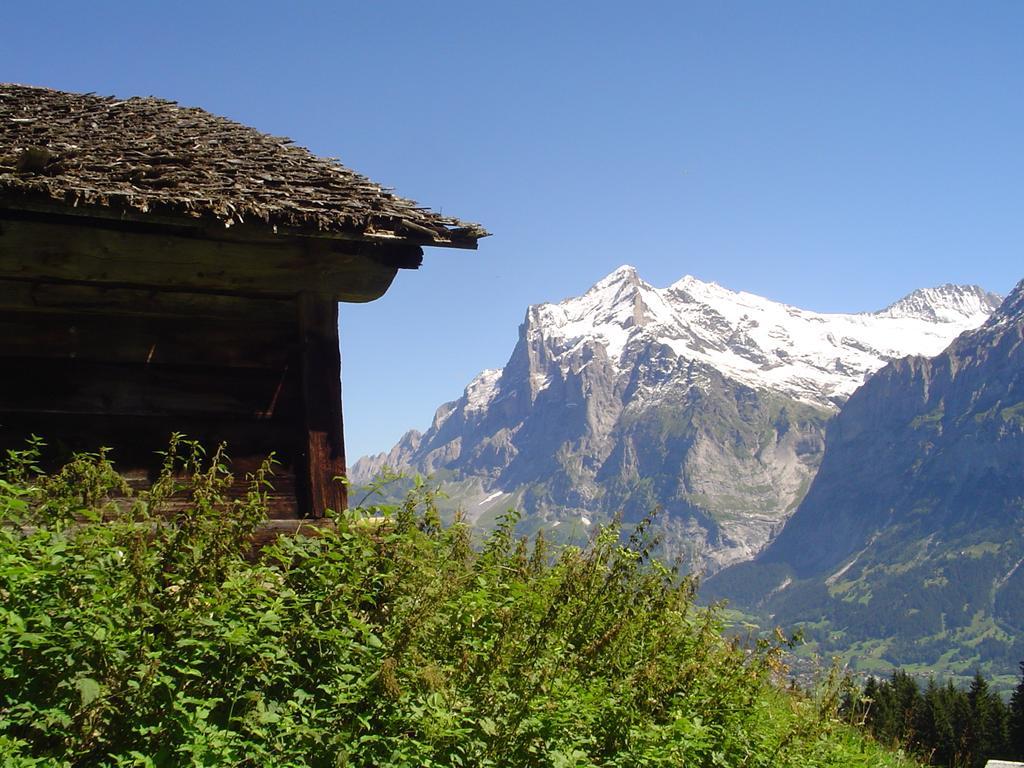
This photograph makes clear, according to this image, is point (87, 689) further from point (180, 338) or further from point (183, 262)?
point (183, 262)

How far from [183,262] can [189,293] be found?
0.32 metres

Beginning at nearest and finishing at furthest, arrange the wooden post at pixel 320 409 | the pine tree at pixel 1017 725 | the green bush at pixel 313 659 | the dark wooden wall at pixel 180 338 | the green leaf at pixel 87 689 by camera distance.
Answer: the green leaf at pixel 87 689
the green bush at pixel 313 659
the dark wooden wall at pixel 180 338
the wooden post at pixel 320 409
the pine tree at pixel 1017 725

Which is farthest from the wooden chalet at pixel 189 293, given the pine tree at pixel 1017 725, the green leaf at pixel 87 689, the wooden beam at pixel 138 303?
the pine tree at pixel 1017 725

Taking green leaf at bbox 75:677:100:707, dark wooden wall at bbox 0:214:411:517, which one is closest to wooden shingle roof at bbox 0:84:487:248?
dark wooden wall at bbox 0:214:411:517

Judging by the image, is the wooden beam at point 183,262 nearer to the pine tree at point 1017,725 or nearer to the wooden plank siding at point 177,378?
the wooden plank siding at point 177,378

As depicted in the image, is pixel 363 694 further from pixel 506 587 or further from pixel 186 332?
pixel 186 332

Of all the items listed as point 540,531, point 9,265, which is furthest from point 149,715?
point 9,265

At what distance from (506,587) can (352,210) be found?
11.6 ft

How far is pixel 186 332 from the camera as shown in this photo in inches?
324

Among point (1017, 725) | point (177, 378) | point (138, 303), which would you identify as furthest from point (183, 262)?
point (1017, 725)

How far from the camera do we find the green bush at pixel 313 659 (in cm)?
430

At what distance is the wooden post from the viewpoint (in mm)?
8062

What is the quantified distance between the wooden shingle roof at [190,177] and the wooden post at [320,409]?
1.03 m

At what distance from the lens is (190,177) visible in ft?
25.3
